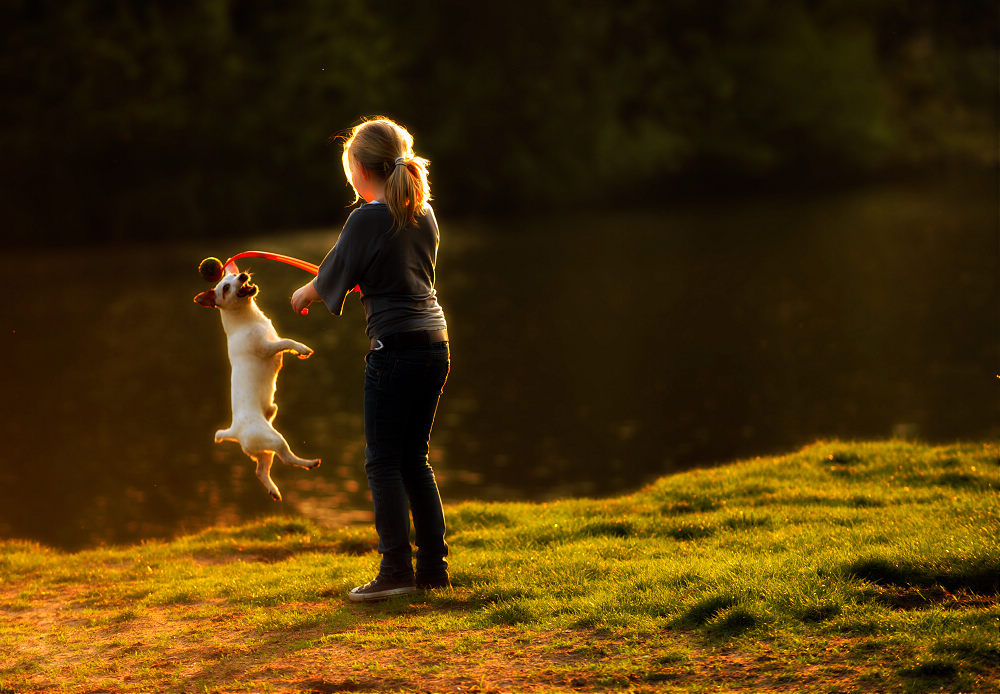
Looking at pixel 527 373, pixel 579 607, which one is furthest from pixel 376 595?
pixel 527 373

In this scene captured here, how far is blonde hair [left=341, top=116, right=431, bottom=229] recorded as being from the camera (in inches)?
218

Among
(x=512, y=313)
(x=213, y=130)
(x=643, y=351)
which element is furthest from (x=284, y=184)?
(x=643, y=351)

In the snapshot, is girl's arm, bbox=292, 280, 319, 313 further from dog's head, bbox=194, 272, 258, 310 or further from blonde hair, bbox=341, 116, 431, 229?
blonde hair, bbox=341, 116, 431, 229

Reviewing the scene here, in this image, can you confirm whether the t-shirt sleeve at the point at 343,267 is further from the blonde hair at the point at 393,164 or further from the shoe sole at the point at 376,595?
the shoe sole at the point at 376,595

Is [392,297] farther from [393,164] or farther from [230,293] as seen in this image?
[230,293]

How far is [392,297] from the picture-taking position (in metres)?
5.69

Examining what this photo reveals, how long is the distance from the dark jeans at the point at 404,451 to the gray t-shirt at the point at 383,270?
161mm

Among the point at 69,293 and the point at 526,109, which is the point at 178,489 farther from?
the point at 526,109

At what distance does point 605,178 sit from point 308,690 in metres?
50.8

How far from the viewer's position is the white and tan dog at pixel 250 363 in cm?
585

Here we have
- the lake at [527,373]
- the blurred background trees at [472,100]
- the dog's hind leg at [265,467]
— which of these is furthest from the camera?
the blurred background trees at [472,100]

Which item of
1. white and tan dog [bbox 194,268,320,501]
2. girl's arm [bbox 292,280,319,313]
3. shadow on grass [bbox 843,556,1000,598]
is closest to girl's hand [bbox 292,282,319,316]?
girl's arm [bbox 292,280,319,313]

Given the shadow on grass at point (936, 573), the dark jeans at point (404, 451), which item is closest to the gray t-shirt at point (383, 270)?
the dark jeans at point (404, 451)

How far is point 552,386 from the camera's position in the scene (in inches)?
755
